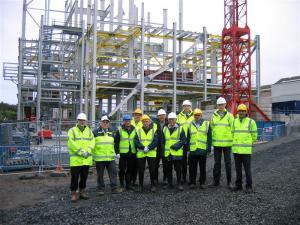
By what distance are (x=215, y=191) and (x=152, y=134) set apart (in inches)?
74.1

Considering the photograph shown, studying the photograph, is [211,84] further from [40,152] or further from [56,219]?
[56,219]

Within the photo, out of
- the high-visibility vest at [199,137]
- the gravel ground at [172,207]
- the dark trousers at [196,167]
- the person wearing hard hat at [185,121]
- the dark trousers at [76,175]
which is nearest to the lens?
the gravel ground at [172,207]

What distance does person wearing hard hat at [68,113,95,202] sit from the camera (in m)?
7.14

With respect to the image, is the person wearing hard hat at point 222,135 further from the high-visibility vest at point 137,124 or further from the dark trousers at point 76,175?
the dark trousers at point 76,175

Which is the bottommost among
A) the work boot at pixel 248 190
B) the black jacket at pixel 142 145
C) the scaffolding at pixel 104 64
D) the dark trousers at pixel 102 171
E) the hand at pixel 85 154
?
the work boot at pixel 248 190

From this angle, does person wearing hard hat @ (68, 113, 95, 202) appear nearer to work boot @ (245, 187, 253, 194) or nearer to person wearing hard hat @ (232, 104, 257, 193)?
person wearing hard hat @ (232, 104, 257, 193)

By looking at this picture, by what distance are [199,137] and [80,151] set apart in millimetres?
2713

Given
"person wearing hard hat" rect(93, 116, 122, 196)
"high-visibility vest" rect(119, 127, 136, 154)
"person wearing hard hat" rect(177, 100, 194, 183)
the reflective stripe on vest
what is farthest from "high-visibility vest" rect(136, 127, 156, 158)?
the reflective stripe on vest

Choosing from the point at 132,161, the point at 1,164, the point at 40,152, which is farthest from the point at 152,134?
the point at 1,164

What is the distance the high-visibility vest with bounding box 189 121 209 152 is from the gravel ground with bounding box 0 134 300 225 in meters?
0.98

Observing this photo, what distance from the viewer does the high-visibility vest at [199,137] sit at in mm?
7867

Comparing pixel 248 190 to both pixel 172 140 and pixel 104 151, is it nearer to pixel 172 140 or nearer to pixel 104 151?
pixel 172 140

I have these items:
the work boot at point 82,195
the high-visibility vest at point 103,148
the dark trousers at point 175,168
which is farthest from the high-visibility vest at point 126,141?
the work boot at point 82,195

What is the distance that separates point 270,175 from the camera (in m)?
9.38
